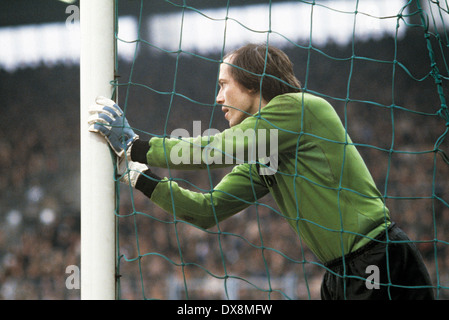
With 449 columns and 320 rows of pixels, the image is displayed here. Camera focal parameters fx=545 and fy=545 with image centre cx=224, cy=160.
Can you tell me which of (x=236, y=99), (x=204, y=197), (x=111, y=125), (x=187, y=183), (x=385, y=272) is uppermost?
(x=187, y=183)

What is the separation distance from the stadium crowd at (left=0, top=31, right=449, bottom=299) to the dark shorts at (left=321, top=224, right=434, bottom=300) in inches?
186

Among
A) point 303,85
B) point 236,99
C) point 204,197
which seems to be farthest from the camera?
point 303,85

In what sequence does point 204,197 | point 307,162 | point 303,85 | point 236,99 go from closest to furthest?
point 307,162 < point 236,99 < point 204,197 < point 303,85

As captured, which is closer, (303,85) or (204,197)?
(204,197)

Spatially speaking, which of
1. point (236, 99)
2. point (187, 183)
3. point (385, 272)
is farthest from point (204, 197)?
point (187, 183)

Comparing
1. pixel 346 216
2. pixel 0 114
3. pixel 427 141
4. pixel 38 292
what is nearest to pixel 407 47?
pixel 427 141

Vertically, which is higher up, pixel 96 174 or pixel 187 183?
pixel 187 183

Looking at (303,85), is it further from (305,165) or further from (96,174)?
(96,174)

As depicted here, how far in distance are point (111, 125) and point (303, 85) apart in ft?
27.0

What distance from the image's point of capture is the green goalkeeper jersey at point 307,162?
1.83 m

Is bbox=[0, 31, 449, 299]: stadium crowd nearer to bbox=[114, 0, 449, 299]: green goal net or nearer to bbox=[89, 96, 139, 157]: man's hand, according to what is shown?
bbox=[114, 0, 449, 299]: green goal net

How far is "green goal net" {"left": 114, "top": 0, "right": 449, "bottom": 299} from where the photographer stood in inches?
313

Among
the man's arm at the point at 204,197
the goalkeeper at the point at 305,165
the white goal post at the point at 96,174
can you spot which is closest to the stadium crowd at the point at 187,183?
the man's arm at the point at 204,197

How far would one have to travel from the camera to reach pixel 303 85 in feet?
31.9
